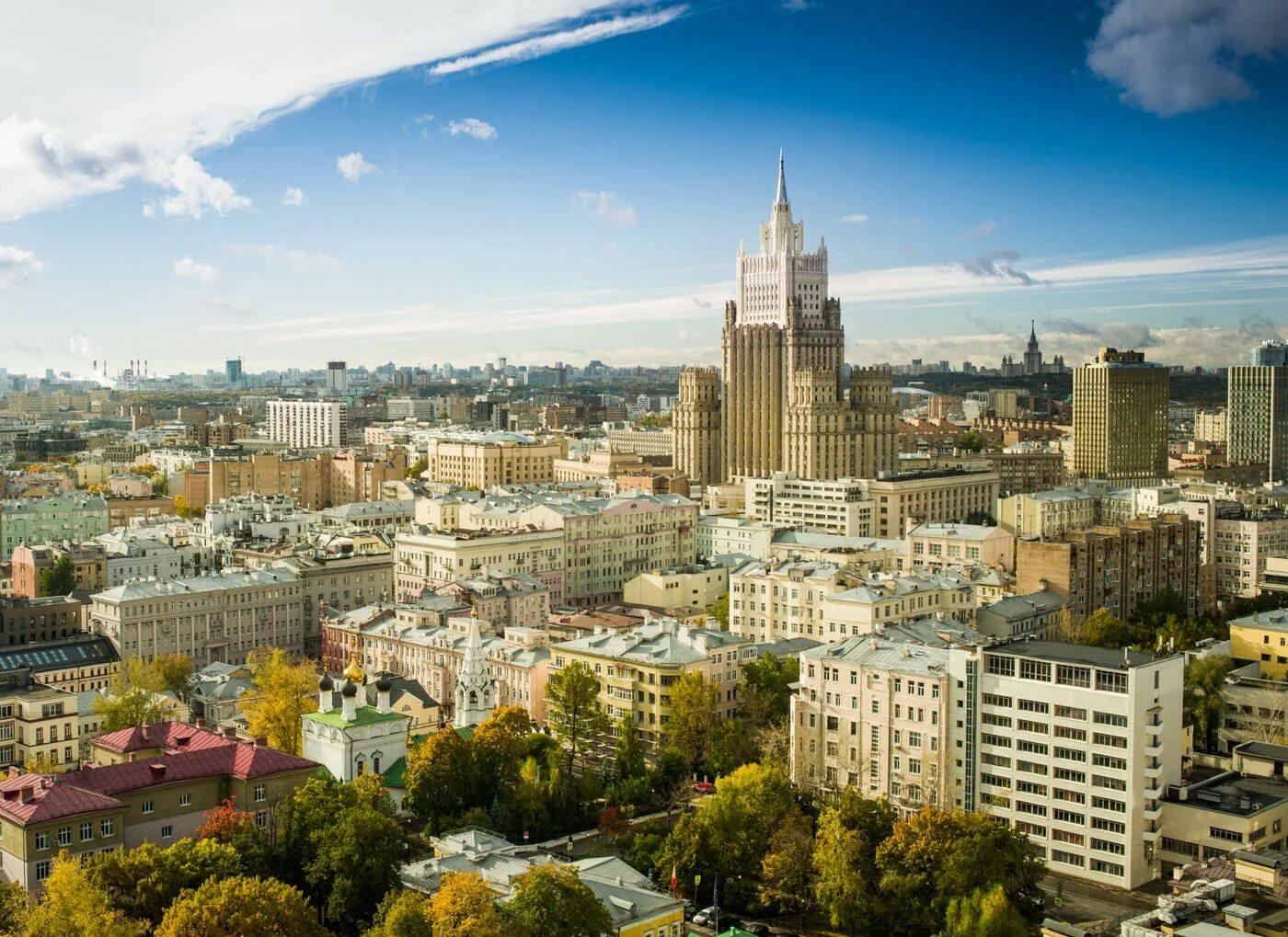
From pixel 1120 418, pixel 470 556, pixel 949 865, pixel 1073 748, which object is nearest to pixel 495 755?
pixel 949 865

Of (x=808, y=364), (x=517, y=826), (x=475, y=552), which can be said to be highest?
(x=808, y=364)

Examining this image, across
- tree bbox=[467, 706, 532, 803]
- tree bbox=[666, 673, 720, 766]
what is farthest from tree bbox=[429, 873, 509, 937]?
tree bbox=[666, 673, 720, 766]

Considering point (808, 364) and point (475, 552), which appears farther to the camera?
point (808, 364)

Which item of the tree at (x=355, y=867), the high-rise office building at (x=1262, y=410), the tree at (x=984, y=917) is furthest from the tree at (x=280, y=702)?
the high-rise office building at (x=1262, y=410)

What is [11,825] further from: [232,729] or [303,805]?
[232,729]

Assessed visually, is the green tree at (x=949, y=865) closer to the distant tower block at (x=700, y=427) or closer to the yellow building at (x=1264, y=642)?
the yellow building at (x=1264, y=642)

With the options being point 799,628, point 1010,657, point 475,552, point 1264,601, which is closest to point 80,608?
point 475,552
